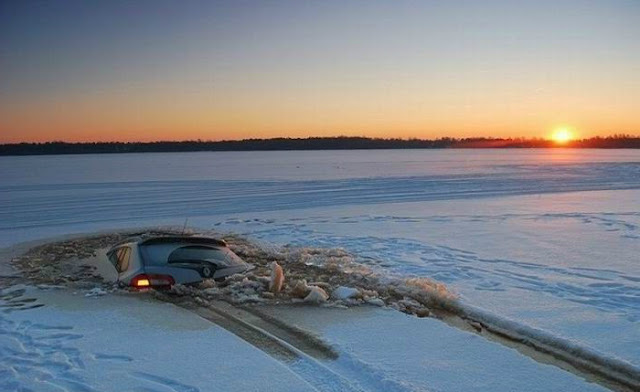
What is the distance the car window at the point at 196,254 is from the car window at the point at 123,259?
1.02m

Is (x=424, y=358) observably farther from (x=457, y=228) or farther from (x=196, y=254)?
(x=457, y=228)

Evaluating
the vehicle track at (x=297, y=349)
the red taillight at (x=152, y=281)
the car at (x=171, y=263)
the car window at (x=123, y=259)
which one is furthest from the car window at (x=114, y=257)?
the vehicle track at (x=297, y=349)

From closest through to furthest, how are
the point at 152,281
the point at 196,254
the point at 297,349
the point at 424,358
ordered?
the point at 424,358 < the point at 297,349 < the point at 152,281 < the point at 196,254

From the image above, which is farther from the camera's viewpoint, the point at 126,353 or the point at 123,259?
the point at 123,259

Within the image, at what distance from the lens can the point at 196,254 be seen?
10211 mm

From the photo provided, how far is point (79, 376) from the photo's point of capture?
6.22m

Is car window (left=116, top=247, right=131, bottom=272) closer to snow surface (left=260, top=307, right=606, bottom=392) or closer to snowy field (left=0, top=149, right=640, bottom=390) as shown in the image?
snow surface (left=260, top=307, right=606, bottom=392)

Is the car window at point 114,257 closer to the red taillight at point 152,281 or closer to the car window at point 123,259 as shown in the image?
Result: the car window at point 123,259

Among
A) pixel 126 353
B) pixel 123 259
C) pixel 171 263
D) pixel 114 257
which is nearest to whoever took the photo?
pixel 126 353

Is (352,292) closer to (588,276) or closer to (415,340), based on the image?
(415,340)

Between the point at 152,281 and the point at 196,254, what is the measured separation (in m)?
0.93

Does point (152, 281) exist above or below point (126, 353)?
above

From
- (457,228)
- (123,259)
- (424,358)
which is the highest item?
(123,259)

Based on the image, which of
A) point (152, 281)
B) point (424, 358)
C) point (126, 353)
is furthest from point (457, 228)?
point (126, 353)
